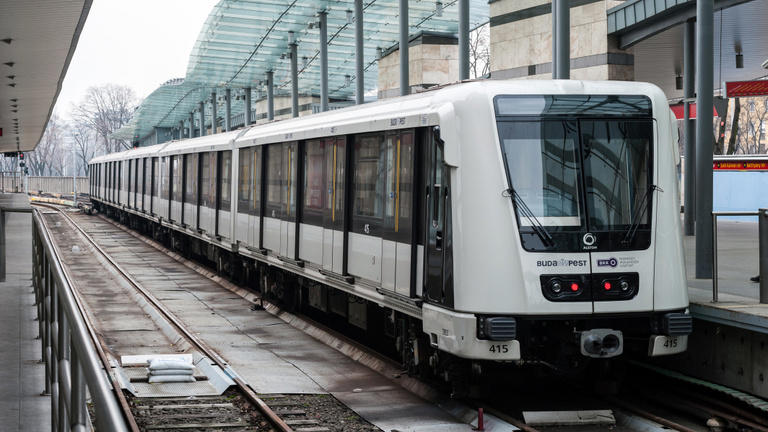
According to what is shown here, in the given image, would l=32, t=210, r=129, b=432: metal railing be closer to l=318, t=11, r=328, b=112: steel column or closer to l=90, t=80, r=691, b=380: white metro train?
l=90, t=80, r=691, b=380: white metro train

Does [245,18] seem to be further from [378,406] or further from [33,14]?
[378,406]

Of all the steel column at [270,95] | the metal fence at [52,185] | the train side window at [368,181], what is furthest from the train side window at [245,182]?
the metal fence at [52,185]

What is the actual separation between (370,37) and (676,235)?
1150 inches

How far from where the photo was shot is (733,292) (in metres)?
12.2

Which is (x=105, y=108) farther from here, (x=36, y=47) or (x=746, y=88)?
(x=746, y=88)

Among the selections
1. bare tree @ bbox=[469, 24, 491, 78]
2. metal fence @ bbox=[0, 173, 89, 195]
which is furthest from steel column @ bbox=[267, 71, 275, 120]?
metal fence @ bbox=[0, 173, 89, 195]

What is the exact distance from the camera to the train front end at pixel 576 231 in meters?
9.65

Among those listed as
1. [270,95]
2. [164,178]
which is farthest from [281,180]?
[270,95]

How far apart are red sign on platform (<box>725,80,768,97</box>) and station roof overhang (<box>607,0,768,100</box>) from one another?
123 inches

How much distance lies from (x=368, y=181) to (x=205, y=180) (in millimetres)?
12787

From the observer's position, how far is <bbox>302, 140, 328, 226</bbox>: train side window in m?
14.4

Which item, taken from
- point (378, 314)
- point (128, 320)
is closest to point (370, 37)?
point (128, 320)

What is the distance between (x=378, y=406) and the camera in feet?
35.1

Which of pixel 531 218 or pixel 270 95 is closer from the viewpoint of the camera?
pixel 531 218
